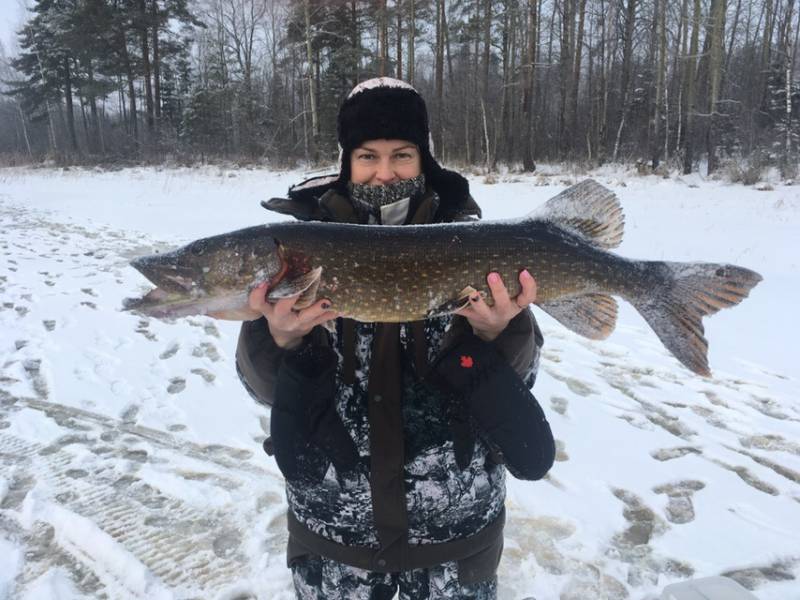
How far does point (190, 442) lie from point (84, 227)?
10103mm

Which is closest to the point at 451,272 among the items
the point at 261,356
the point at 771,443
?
the point at 261,356

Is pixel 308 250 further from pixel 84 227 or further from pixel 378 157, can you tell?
pixel 84 227

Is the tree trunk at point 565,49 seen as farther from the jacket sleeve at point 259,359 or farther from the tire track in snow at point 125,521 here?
the jacket sleeve at point 259,359

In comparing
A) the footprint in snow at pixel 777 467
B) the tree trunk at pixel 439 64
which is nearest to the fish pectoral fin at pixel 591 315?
the footprint in snow at pixel 777 467

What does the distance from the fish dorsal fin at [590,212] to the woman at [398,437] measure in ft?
1.08

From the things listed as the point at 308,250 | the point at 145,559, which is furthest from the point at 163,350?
the point at 308,250

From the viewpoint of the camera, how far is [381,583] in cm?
162

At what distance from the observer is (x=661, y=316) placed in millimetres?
1831

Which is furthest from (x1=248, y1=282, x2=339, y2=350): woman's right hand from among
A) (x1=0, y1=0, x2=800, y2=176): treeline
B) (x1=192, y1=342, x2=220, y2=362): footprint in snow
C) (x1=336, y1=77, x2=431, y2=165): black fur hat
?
(x1=0, y1=0, x2=800, y2=176): treeline

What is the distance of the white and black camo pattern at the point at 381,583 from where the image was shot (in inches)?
→ 62.8

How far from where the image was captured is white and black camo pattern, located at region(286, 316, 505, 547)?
62.1 inches

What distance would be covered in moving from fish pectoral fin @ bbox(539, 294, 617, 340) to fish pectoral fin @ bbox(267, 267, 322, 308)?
797 millimetres

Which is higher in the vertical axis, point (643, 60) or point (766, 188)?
point (643, 60)

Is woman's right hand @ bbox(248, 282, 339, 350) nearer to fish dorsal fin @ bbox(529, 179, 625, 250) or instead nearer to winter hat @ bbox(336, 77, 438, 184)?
winter hat @ bbox(336, 77, 438, 184)
